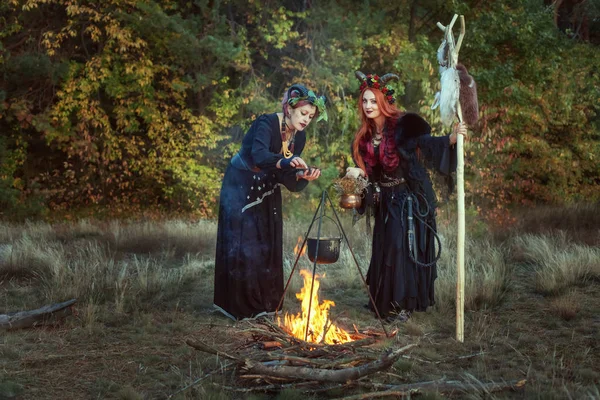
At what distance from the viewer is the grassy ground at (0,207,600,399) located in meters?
4.49

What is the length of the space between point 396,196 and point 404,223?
0.80 feet

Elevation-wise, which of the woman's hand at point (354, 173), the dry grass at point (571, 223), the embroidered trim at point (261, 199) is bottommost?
the dry grass at point (571, 223)

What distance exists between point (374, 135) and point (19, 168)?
11043 millimetres

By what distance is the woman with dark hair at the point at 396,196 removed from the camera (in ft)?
19.3

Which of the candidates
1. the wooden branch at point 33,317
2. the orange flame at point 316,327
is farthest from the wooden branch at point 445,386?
the wooden branch at point 33,317

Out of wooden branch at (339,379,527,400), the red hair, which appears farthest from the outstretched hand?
wooden branch at (339,379,527,400)

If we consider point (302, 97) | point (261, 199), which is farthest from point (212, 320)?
point (302, 97)

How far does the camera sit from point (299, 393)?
4.12m

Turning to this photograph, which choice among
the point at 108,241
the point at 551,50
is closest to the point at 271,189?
the point at 108,241

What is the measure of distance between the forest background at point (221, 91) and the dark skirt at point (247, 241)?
6854 millimetres

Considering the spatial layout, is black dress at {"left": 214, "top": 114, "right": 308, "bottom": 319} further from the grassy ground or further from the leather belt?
the leather belt

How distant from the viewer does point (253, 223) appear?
6.01m

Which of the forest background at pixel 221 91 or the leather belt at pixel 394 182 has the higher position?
the forest background at pixel 221 91

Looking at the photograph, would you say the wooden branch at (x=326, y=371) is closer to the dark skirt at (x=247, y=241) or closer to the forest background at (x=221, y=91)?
the dark skirt at (x=247, y=241)
